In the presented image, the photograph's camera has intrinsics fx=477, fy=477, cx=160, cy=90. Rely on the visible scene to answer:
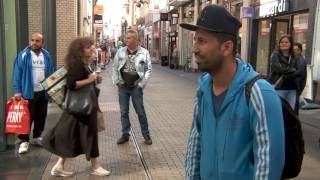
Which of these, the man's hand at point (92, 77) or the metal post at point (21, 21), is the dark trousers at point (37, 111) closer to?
the metal post at point (21, 21)

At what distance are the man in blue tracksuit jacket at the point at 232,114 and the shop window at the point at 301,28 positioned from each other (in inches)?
497

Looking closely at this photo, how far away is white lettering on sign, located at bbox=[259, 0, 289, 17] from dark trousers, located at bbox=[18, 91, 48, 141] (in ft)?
34.5

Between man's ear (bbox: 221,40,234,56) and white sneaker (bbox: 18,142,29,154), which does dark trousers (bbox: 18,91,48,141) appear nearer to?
white sneaker (bbox: 18,142,29,154)

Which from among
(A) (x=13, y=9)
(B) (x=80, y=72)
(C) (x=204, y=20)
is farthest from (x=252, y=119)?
(A) (x=13, y=9)

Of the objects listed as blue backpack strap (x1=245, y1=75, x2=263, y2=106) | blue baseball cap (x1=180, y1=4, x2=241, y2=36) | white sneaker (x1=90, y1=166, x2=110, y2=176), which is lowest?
white sneaker (x1=90, y1=166, x2=110, y2=176)

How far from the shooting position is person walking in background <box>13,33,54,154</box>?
6.88 m

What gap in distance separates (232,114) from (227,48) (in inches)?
12.3

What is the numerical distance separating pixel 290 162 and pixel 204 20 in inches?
30.6

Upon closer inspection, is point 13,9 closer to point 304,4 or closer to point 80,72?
point 80,72

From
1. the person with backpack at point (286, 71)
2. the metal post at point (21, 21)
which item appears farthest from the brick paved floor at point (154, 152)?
the metal post at point (21, 21)

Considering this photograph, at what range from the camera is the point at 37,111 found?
24.0 ft

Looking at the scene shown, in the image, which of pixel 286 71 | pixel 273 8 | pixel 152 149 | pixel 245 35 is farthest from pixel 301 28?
pixel 152 149

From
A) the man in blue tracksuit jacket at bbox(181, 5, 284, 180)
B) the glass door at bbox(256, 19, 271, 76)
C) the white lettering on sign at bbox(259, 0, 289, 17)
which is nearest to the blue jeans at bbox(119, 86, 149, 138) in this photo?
the man in blue tracksuit jacket at bbox(181, 5, 284, 180)

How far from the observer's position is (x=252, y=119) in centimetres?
215
